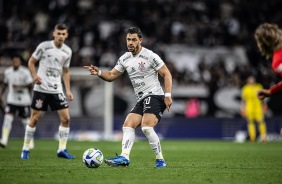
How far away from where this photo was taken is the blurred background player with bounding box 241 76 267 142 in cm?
1928

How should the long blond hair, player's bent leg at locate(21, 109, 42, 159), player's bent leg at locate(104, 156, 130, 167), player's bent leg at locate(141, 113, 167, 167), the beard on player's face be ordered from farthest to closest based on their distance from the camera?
player's bent leg at locate(21, 109, 42, 159), the beard on player's face, player's bent leg at locate(141, 113, 167, 167), player's bent leg at locate(104, 156, 130, 167), the long blond hair

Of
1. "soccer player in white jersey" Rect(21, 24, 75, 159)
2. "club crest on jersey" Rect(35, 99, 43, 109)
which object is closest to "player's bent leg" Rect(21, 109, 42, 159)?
"soccer player in white jersey" Rect(21, 24, 75, 159)

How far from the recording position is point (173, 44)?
79.5ft

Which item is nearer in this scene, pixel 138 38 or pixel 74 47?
pixel 138 38

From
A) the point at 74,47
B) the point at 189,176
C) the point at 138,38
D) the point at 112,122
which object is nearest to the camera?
the point at 189,176

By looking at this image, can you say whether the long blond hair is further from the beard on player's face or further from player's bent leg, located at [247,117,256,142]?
player's bent leg, located at [247,117,256,142]

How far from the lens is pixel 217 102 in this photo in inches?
821

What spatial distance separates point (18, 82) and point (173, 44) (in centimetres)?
1174

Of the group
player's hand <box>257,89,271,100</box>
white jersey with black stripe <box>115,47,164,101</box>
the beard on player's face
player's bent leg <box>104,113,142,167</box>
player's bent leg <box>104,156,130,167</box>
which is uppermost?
the beard on player's face

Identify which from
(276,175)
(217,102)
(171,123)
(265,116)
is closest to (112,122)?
(171,123)

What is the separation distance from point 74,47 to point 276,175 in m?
17.2

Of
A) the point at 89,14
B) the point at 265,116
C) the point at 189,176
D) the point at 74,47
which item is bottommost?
the point at 189,176

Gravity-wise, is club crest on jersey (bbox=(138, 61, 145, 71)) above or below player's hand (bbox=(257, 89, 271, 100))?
above

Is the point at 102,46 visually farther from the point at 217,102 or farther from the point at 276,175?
the point at 276,175
